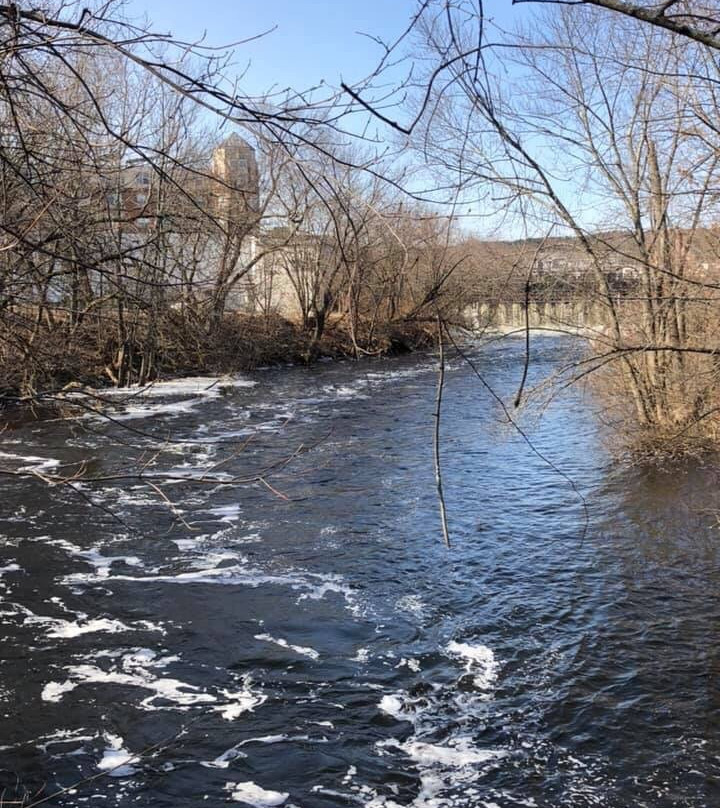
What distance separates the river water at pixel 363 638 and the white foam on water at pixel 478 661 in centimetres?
2

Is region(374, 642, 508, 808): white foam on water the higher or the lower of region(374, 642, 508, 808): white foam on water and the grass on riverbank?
the lower

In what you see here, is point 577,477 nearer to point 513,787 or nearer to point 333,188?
point 513,787

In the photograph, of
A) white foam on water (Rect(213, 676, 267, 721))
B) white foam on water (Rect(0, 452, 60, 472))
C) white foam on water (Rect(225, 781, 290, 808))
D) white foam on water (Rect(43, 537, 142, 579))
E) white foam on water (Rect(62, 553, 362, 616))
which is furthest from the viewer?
white foam on water (Rect(0, 452, 60, 472))

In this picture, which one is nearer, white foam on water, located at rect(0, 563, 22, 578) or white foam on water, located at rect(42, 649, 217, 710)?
white foam on water, located at rect(42, 649, 217, 710)

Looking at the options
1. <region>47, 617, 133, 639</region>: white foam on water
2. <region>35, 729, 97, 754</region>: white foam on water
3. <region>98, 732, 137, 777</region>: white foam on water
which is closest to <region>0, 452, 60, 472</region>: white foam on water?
<region>47, 617, 133, 639</region>: white foam on water

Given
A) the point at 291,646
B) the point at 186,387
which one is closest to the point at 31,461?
A: the point at 291,646

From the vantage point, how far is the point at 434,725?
5398 mm

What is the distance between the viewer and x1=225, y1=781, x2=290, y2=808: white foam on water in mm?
4625

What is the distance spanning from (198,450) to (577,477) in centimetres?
642

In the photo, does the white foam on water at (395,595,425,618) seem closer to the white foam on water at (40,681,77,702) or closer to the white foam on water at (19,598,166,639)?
the white foam on water at (19,598,166,639)

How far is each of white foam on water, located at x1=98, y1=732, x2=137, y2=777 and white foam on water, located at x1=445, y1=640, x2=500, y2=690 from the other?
2.58m

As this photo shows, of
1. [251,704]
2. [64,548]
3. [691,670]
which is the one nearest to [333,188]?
[251,704]

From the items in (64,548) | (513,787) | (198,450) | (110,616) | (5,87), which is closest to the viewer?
(5,87)

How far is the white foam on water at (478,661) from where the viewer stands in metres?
5.98
